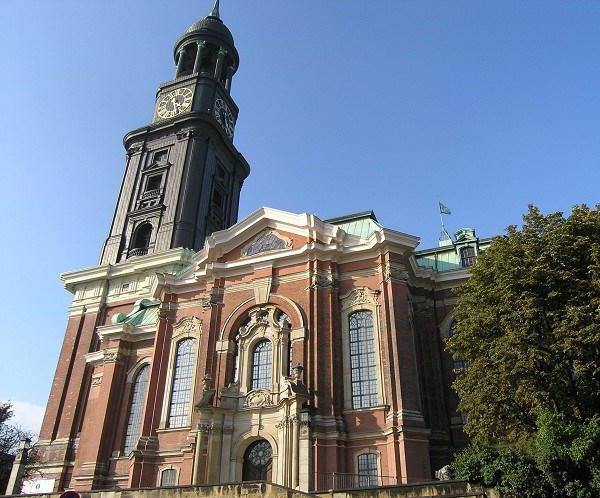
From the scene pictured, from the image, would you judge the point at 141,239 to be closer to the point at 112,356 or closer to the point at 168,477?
the point at 112,356

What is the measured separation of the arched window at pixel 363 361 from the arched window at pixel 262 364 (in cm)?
405

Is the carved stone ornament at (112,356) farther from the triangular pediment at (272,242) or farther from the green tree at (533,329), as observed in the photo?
the green tree at (533,329)

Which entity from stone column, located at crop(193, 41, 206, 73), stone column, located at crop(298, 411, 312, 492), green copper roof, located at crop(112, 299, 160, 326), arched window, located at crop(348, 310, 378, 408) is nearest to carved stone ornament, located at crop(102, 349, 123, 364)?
green copper roof, located at crop(112, 299, 160, 326)

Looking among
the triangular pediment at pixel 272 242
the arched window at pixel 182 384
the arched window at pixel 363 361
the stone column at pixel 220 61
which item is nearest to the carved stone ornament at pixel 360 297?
the arched window at pixel 363 361

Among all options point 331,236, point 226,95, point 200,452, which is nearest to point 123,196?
point 226,95

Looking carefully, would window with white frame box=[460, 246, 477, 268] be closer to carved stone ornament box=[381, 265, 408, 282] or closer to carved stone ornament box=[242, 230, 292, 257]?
carved stone ornament box=[381, 265, 408, 282]

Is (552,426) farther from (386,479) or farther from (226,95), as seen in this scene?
(226,95)

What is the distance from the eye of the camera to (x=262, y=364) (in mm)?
28266

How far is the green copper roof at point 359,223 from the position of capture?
3212 centimetres

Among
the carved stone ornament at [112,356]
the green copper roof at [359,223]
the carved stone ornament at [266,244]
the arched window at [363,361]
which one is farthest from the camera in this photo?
the carved stone ornament at [112,356]

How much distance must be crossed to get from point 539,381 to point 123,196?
37262 mm

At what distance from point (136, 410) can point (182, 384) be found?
4.38 metres

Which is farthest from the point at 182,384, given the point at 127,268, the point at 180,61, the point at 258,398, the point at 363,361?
the point at 180,61

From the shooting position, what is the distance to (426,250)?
35.4 m
